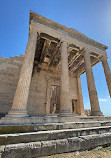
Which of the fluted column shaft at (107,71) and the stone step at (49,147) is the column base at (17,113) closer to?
the stone step at (49,147)

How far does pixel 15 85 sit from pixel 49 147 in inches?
336

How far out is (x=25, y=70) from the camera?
18.9 ft

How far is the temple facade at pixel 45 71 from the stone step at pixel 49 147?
7.68ft

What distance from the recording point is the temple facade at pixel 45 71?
18.8 ft

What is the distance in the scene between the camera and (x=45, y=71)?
14094mm

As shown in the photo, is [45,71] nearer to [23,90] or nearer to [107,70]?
[23,90]

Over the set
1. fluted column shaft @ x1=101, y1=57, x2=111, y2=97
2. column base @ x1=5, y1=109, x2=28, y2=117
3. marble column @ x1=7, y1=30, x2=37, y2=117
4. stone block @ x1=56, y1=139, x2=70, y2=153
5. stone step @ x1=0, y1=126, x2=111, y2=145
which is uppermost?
fluted column shaft @ x1=101, y1=57, x2=111, y2=97

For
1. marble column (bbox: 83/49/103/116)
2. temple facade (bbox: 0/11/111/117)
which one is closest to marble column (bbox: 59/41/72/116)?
temple facade (bbox: 0/11/111/117)

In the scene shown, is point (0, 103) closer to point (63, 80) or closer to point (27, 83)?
point (27, 83)

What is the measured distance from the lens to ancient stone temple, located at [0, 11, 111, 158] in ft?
8.24

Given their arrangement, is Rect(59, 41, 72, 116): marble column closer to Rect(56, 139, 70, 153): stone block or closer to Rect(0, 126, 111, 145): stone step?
Rect(0, 126, 111, 145): stone step

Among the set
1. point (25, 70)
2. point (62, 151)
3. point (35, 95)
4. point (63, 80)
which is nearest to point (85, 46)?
point (63, 80)

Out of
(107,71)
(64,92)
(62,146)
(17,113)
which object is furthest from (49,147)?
(107,71)

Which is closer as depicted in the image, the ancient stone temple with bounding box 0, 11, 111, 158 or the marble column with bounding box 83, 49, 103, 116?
the ancient stone temple with bounding box 0, 11, 111, 158
